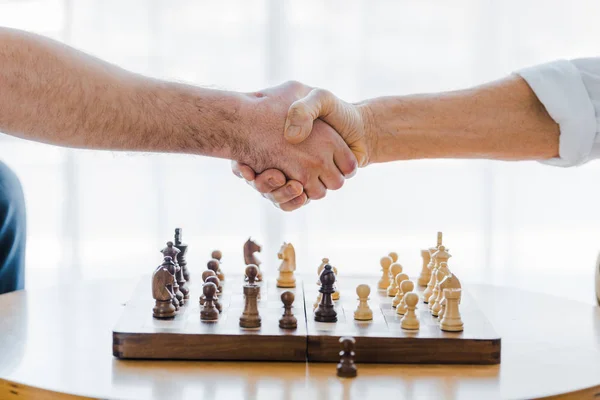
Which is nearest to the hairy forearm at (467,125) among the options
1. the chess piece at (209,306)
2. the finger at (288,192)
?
the finger at (288,192)

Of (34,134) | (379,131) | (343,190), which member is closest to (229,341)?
(34,134)

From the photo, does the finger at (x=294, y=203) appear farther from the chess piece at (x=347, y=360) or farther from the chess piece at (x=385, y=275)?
the chess piece at (x=347, y=360)

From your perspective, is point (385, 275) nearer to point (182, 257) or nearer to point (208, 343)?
point (182, 257)

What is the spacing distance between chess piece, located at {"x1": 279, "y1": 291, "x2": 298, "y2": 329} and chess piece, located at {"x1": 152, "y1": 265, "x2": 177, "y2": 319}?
196 mm

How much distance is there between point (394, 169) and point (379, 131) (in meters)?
1.72

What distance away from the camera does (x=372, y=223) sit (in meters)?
3.63

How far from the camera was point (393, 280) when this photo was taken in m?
1.54

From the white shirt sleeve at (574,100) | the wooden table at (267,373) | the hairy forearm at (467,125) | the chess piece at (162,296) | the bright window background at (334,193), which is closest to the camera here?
the wooden table at (267,373)

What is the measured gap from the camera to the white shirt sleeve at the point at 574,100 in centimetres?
172

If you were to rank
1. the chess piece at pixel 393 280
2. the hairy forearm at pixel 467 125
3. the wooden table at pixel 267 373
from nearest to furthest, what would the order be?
the wooden table at pixel 267 373
the chess piece at pixel 393 280
the hairy forearm at pixel 467 125

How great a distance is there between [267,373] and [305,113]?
2.59ft

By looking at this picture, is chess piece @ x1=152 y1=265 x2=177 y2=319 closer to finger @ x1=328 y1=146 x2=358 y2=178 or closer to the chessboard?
the chessboard

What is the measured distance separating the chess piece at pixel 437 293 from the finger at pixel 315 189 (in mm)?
527

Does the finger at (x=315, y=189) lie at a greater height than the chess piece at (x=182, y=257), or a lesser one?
greater
